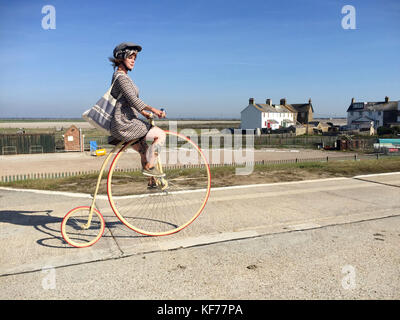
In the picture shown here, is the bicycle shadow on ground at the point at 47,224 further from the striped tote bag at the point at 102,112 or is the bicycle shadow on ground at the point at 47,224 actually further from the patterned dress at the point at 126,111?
the striped tote bag at the point at 102,112

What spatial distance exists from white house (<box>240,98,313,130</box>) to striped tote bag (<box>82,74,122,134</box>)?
78662 millimetres

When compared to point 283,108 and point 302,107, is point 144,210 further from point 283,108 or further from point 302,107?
point 302,107

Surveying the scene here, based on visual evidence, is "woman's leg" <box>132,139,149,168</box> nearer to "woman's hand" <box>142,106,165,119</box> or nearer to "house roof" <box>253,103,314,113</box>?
"woman's hand" <box>142,106,165,119</box>

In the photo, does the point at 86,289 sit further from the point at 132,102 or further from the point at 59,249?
the point at 132,102

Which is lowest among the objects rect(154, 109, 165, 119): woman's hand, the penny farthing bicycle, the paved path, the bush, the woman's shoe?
→ the paved path

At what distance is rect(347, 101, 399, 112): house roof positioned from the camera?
85.5m

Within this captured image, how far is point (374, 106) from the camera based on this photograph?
293 feet

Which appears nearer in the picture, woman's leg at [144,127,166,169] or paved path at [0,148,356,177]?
woman's leg at [144,127,166,169]

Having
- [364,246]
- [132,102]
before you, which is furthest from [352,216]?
[132,102]

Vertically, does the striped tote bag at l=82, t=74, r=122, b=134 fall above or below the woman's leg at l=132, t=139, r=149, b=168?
above

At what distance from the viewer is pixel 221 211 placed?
642 centimetres

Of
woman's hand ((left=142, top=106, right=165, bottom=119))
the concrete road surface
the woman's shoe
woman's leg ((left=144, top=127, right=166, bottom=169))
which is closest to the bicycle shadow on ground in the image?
the concrete road surface

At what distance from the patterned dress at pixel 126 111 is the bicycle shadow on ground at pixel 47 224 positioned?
161 cm

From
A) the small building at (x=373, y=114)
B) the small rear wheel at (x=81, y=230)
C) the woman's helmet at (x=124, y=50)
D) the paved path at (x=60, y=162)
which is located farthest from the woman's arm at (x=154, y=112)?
the small building at (x=373, y=114)
